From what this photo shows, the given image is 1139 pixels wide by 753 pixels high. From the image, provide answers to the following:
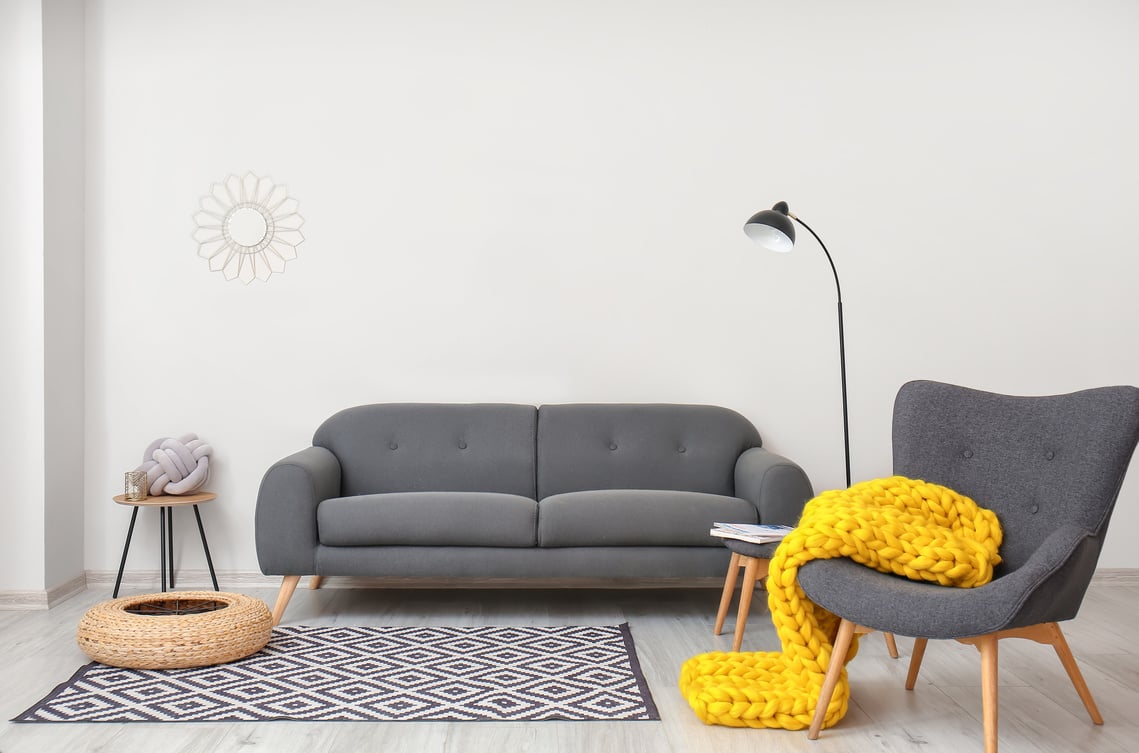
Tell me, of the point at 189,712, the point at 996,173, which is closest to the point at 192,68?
the point at 189,712

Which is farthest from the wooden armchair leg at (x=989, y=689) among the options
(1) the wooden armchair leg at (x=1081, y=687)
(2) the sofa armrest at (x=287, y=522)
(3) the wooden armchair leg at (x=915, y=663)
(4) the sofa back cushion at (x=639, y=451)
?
(2) the sofa armrest at (x=287, y=522)

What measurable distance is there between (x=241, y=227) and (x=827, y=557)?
298 cm

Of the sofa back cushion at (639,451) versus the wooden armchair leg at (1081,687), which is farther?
the sofa back cushion at (639,451)

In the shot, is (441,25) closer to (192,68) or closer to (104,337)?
(192,68)

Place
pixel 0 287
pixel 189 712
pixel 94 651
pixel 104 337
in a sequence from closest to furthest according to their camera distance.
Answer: pixel 189 712
pixel 94 651
pixel 0 287
pixel 104 337

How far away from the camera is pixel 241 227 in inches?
166

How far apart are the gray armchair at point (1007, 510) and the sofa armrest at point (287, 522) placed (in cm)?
182

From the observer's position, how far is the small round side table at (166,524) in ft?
12.5

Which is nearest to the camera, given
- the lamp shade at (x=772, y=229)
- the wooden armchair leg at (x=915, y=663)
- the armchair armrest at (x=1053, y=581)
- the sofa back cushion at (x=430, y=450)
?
the armchair armrest at (x=1053, y=581)

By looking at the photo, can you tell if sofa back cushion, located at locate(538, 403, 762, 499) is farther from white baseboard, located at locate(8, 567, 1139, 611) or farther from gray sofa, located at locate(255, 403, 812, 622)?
white baseboard, located at locate(8, 567, 1139, 611)

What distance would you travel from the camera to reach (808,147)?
428cm

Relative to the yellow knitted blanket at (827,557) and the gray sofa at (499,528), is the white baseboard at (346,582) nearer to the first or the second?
the gray sofa at (499,528)

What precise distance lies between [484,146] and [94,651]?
2556 millimetres

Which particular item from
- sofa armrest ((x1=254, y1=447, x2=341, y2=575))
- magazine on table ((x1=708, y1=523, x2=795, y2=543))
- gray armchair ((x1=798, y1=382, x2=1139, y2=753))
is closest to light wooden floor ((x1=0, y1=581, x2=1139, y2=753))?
gray armchair ((x1=798, y1=382, x2=1139, y2=753))
